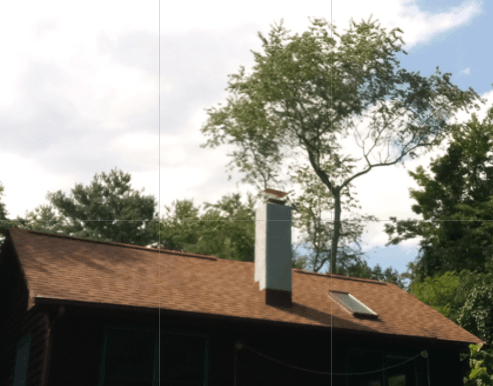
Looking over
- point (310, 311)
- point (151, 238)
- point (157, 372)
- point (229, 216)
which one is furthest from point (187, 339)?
point (151, 238)

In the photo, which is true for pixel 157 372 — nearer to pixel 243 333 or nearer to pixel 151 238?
pixel 243 333

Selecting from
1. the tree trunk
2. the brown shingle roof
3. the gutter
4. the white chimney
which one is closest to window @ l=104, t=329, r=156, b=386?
the brown shingle roof

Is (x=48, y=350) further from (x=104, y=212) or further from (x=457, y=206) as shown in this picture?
(x=104, y=212)

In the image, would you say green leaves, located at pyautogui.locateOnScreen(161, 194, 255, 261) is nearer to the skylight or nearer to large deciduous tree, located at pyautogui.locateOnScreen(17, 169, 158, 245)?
large deciduous tree, located at pyautogui.locateOnScreen(17, 169, 158, 245)

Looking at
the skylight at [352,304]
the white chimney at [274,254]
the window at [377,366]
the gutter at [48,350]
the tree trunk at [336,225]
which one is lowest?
the window at [377,366]

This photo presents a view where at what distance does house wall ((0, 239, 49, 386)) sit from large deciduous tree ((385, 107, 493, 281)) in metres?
20.5

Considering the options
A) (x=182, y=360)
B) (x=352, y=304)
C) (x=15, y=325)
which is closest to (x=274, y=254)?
(x=352, y=304)

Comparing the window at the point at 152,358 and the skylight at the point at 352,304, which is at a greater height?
the skylight at the point at 352,304

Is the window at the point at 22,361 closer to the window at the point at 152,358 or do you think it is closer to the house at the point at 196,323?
the house at the point at 196,323

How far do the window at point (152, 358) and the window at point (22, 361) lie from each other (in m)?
2.01

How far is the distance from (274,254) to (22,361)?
19.2ft

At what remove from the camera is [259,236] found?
13.4 m

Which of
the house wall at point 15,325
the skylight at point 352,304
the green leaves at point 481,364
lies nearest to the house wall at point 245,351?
the house wall at point 15,325

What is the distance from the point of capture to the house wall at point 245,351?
974 centimetres
